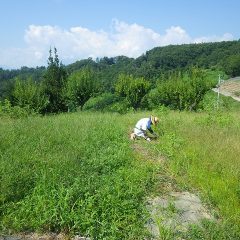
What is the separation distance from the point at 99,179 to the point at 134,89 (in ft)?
81.8

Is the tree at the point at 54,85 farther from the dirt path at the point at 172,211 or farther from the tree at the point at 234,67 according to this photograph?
the tree at the point at 234,67

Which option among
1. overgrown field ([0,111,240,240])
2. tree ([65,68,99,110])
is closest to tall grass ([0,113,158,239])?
overgrown field ([0,111,240,240])

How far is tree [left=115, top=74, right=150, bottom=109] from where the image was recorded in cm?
3098

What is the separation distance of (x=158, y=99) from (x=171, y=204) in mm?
24307

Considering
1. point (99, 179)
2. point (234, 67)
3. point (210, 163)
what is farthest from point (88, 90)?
point (234, 67)

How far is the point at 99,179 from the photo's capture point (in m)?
6.38

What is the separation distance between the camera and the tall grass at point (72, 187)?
5.13 m

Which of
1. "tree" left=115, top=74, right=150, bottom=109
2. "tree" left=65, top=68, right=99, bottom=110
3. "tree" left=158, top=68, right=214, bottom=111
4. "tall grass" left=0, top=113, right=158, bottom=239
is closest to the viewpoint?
"tall grass" left=0, top=113, right=158, bottom=239

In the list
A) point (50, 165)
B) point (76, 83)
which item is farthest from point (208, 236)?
point (76, 83)

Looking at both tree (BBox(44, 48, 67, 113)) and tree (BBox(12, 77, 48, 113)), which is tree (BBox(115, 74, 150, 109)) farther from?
tree (BBox(12, 77, 48, 113))

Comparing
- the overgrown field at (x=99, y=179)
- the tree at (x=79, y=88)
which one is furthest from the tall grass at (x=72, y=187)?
the tree at (x=79, y=88)

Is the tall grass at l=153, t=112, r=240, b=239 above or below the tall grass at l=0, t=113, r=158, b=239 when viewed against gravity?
below

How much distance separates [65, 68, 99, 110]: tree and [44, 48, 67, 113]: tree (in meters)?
0.61

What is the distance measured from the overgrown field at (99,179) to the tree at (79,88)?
60.6 ft
